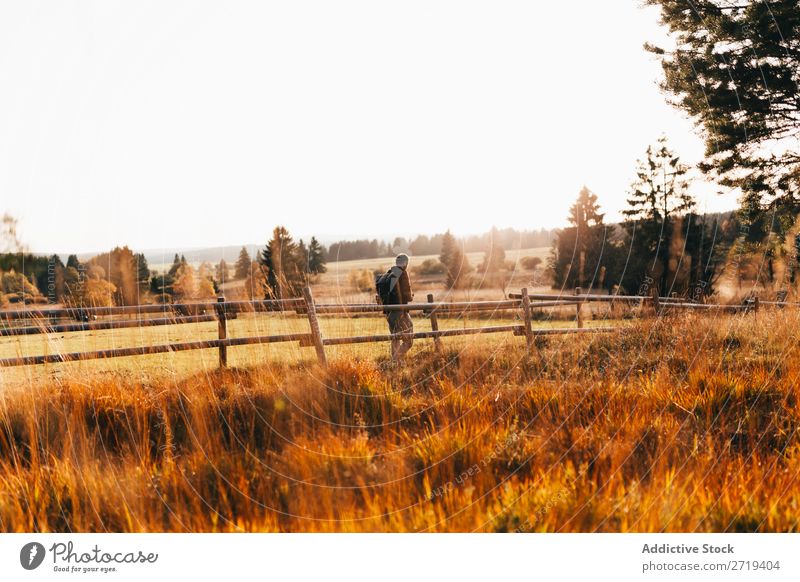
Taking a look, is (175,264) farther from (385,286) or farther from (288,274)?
(385,286)

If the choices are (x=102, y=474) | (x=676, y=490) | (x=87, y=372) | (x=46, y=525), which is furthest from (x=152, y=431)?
(x=676, y=490)

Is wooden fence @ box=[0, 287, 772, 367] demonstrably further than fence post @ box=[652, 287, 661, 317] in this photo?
No

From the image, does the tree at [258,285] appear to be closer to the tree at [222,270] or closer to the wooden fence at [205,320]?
the wooden fence at [205,320]

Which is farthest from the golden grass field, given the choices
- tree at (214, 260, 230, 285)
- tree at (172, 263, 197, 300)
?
tree at (172, 263, 197, 300)

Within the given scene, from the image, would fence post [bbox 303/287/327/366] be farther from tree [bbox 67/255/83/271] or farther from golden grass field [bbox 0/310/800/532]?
tree [bbox 67/255/83/271]

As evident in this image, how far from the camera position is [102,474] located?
102 inches

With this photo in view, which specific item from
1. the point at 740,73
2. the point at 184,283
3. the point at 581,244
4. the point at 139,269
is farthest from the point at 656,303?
the point at 139,269

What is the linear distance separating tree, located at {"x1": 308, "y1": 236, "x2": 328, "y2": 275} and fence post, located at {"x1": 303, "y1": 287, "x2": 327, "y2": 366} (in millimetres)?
621

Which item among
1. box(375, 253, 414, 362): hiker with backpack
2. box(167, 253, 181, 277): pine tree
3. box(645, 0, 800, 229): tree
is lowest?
box(375, 253, 414, 362): hiker with backpack

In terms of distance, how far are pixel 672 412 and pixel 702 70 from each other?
155 inches
